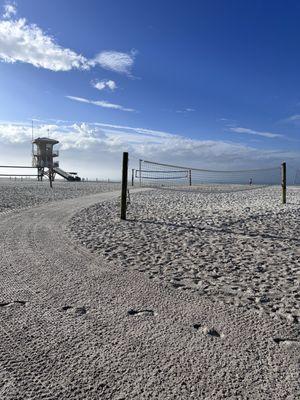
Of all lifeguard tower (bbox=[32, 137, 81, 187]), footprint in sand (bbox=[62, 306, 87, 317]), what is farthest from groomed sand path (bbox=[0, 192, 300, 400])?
lifeguard tower (bbox=[32, 137, 81, 187])

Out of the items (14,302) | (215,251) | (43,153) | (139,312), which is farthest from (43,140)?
(139,312)

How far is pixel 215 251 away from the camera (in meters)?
5.80

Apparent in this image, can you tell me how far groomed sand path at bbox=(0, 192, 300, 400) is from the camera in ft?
7.08

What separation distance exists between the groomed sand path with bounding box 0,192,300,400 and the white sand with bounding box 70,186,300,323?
0.39m

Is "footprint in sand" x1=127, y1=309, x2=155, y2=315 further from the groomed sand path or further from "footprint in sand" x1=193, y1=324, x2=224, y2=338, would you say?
"footprint in sand" x1=193, y1=324, x2=224, y2=338

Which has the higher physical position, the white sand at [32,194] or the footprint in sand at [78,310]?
the white sand at [32,194]

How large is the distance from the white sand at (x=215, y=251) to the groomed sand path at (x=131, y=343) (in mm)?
387

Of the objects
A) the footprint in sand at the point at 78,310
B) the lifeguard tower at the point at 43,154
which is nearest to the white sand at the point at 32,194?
the footprint in sand at the point at 78,310

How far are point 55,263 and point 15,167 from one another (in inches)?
1423

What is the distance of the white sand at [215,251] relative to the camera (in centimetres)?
389

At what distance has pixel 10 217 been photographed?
917 cm

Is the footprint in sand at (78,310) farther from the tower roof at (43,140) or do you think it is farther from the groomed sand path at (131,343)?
the tower roof at (43,140)

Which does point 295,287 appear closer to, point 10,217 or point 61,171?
point 10,217

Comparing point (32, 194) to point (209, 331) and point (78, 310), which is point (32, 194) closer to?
point (78, 310)
